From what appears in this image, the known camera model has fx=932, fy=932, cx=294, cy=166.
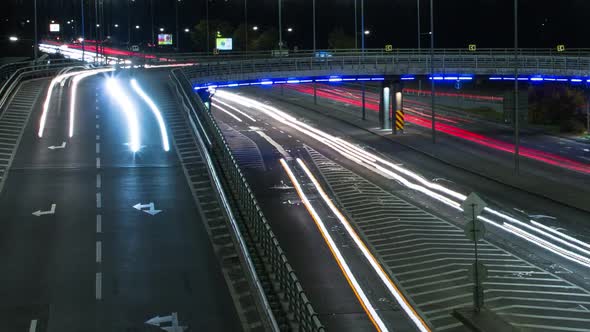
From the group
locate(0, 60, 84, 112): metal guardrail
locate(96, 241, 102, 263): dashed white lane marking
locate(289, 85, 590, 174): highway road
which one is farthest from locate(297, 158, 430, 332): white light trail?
locate(289, 85, 590, 174): highway road

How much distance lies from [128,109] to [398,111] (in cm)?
2719

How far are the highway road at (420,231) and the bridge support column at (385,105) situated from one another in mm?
8907

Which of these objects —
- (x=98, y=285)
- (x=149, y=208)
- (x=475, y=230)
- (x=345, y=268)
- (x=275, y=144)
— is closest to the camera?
(x=98, y=285)

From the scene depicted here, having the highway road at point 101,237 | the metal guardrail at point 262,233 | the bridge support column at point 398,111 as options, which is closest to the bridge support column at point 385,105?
the bridge support column at point 398,111

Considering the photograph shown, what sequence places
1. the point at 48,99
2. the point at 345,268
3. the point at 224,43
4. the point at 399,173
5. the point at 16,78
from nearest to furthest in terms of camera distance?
1. the point at 345,268
2. the point at 399,173
3. the point at 48,99
4. the point at 16,78
5. the point at 224,43

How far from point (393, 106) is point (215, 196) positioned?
1660 inches

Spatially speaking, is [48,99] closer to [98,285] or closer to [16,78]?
[16,78]

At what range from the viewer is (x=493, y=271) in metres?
27.1

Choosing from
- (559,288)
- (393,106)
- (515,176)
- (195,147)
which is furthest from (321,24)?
(559,288)

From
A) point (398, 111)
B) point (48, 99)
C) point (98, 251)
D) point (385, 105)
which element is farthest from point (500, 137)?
A: point (98, 251)

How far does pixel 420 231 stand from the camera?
33188 mm

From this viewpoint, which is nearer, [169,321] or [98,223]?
[169,321]

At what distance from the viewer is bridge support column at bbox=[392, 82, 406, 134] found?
6850 cm

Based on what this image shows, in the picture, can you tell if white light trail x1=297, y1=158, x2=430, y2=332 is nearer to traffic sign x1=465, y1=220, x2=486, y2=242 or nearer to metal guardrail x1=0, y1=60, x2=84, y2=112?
traffic sign x1=465, y1=220, x2=486, y2=242
